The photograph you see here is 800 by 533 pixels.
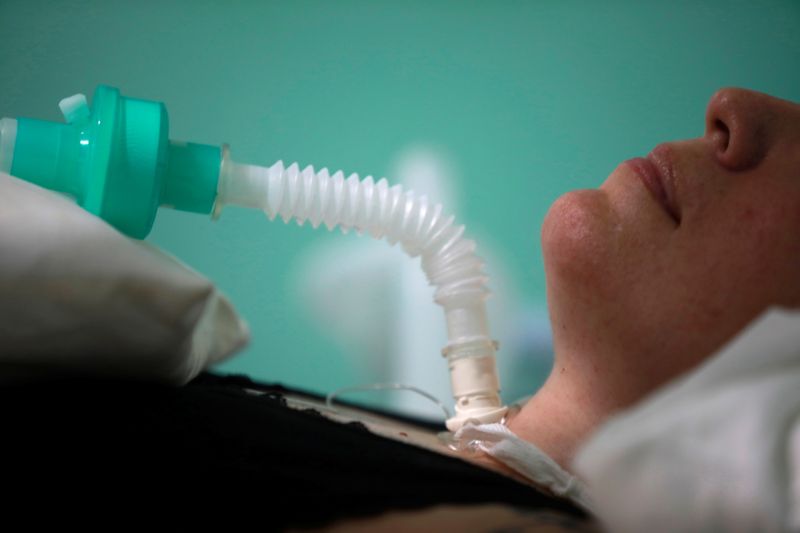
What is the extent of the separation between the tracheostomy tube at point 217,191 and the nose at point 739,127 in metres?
0.36

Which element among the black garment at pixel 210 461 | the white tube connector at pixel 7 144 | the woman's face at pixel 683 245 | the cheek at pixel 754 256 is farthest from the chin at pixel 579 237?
the white tube connector at pixel 7 144

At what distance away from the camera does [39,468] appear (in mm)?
401

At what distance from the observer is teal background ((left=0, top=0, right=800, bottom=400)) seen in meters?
1.19

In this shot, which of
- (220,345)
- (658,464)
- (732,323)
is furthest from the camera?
(220,345)

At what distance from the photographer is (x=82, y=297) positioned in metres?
0.55

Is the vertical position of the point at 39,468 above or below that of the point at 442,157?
below

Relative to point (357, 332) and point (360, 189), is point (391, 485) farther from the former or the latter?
point (357, 332)

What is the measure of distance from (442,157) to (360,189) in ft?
1.28

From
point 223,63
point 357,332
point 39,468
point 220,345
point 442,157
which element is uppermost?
point 223,63

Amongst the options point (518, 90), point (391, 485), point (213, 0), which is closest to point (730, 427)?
point (391, 485)

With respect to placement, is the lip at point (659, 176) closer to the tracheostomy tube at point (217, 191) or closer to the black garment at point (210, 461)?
the tracheostomy tube at point (217, 191)

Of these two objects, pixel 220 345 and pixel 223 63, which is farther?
pixel 223 63

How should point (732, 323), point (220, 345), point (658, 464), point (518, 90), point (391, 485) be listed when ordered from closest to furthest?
point (658, 464) < point (391, 485) < point (732, 323) < point (220, 345) < point (518, 90)

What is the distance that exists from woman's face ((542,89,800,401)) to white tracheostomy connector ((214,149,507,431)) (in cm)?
14
